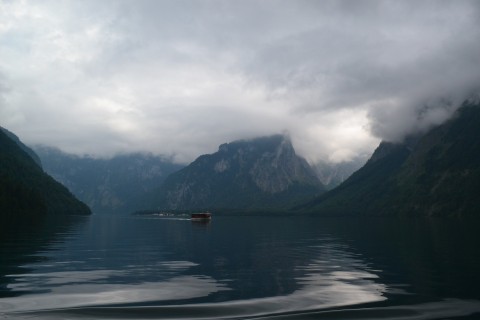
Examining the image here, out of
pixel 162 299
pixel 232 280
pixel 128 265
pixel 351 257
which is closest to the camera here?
pixel 162 299

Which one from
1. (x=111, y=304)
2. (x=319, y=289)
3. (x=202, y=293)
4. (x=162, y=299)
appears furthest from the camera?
(x=319, y=289)

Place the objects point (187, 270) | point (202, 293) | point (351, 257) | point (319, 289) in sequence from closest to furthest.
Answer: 1. point (202, 293)
2. point (319, 289)
3. point (187, 270)
4. point (351, 257)

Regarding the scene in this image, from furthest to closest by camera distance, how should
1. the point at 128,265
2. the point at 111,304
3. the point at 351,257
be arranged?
1. the point at 351,257
2. the point at 128,265
3. the point at 111,304

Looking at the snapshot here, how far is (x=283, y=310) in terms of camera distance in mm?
28781

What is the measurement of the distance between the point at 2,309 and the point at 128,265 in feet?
82.4

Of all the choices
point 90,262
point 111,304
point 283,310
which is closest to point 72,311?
point 111,304

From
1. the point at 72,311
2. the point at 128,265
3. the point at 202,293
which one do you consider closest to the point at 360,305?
the point at 202,293

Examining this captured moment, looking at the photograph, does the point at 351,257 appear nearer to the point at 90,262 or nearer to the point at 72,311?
the point at 90,262

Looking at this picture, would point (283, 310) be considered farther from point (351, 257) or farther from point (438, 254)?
point (438, 254)

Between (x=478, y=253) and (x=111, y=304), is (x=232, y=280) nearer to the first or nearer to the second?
(x=111, y=304)

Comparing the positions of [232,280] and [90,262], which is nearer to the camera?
[232,280]

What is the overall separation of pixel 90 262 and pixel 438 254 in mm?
51022

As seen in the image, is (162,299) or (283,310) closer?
(283,310)

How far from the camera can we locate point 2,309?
89.4ft
